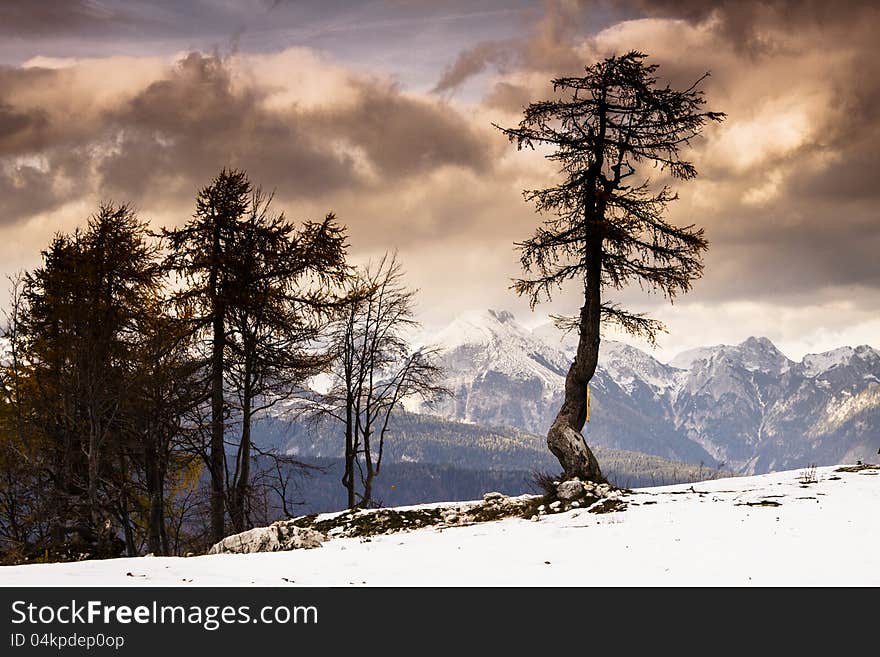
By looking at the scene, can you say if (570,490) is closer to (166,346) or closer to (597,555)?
(597,555)

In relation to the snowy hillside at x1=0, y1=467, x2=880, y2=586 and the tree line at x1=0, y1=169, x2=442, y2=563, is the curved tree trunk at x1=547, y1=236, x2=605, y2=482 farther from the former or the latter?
the tree line at x1=0, y1=169, x2=442, y2=563

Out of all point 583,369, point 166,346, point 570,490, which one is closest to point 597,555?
point 570,490

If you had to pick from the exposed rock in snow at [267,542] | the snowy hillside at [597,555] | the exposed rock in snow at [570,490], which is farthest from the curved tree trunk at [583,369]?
the exposed rock in snow at [267,542]

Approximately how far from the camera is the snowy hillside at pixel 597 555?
11219 mm

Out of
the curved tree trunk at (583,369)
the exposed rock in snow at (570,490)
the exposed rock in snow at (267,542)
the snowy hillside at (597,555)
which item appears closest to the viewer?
the snowy hillside at (597,555)

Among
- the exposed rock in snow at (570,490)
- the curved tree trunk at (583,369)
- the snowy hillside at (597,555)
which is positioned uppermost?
the curved tree trunk at (583,369)

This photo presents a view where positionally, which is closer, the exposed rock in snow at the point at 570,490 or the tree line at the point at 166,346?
the exposed rock in snow at the point at 570,490

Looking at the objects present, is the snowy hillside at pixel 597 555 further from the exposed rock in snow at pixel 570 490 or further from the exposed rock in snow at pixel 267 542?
the exposed rock in snow at pixel 570 490

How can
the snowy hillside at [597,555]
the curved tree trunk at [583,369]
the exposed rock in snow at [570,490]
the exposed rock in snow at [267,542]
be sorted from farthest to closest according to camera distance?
the curved tree trunk at [583,369] → the exposed rock in snow at [570,490] → the exposed rock in snow at [267,542] → the snowy hillside at [597,555]

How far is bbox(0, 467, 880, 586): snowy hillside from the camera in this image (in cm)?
1122

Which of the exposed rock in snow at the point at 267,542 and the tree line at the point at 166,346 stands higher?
the tree line at the point at 166,346
